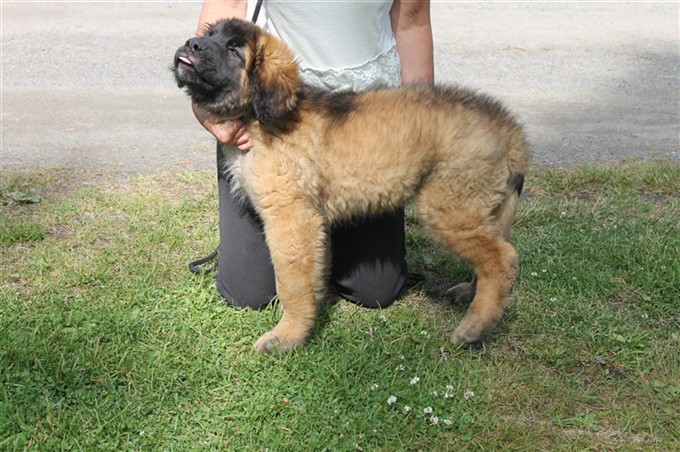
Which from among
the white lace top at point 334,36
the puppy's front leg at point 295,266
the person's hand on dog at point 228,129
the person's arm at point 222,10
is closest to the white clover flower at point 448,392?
the puppy's front leg at point 295,266

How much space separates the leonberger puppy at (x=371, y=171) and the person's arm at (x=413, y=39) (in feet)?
2.27

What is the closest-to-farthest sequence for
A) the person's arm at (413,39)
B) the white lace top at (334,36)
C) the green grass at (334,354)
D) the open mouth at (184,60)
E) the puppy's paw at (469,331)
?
the green grass at (334,354), the open mouth at (184,60), the puppy's paw at (469,331), the white lace top at (334,36), the person's arm at (413,39)

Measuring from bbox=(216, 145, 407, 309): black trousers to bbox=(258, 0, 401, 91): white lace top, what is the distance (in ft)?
2.17

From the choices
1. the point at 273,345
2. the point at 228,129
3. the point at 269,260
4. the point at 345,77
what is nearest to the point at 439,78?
the point at 345,77

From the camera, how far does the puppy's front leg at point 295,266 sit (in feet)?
11.5

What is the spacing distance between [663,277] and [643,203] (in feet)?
3.67

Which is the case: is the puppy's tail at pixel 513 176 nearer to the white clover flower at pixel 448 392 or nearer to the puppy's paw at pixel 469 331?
the puppy's paw at pixel 469 331

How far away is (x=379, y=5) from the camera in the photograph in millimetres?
3967

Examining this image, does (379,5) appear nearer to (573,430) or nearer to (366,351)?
(366,351)


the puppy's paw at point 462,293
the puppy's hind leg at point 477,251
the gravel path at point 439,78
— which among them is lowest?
the gravel path at point 439,78

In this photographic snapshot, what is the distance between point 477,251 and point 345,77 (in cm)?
110

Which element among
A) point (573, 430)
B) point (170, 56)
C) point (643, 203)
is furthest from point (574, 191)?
point (170, 56)

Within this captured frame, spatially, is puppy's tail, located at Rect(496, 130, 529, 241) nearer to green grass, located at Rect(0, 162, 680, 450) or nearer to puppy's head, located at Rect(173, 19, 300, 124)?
green grass, located at Rect(0, 162, 680, 450)

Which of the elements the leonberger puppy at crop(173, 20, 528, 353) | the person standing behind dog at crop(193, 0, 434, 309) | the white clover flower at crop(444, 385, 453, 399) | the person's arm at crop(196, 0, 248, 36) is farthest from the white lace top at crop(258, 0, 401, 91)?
the white clover flower at crop(444, 385, 453, 399)
